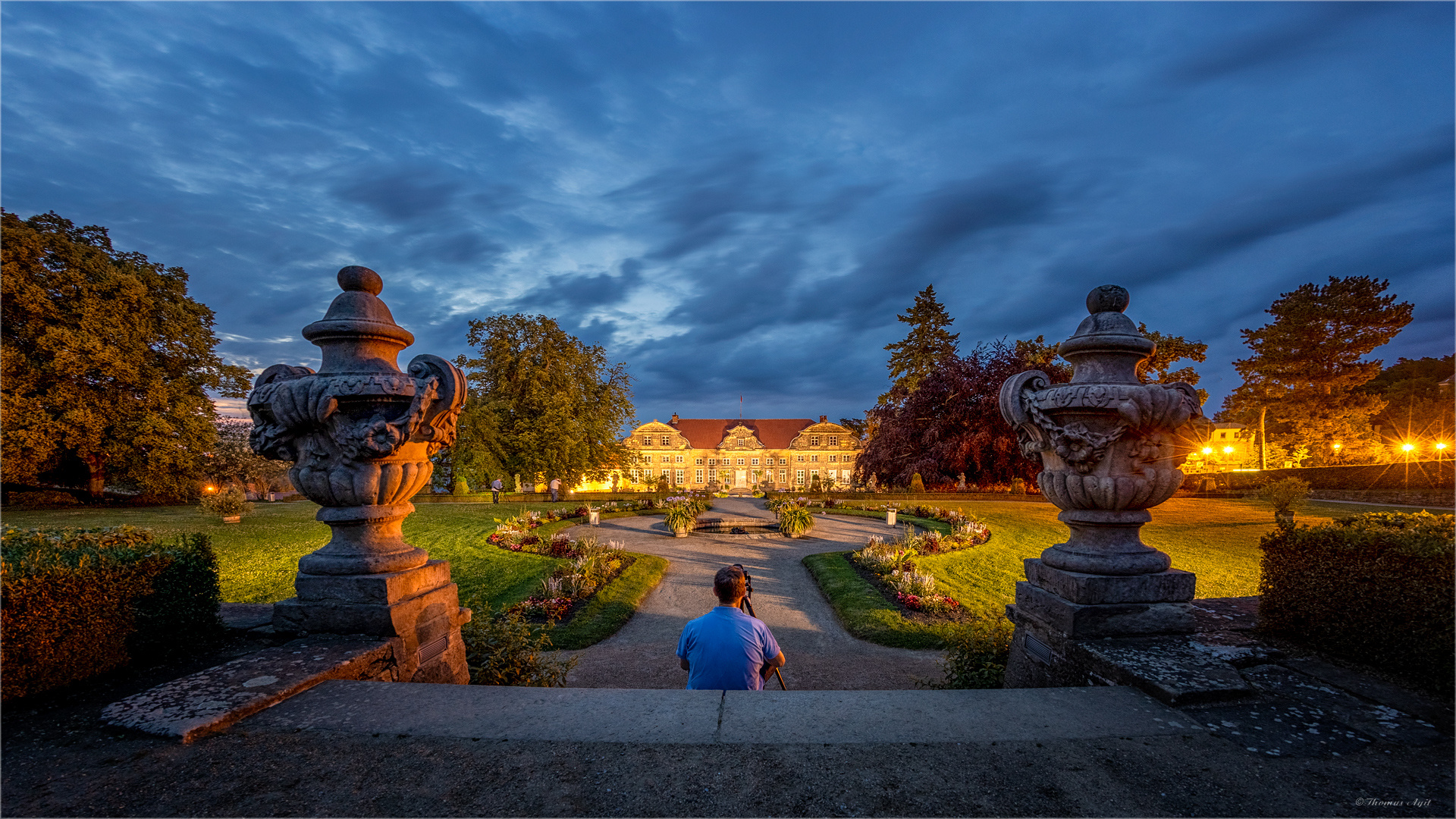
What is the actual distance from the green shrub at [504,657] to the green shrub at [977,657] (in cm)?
287

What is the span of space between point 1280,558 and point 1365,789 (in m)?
2.34

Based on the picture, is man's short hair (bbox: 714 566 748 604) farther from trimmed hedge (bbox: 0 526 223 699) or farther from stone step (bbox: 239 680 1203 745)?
trimmed hedge (bbox: 0 526 223 699)

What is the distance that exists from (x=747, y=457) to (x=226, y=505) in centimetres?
4600

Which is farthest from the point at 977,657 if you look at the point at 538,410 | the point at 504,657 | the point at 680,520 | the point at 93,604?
the point at 538,410

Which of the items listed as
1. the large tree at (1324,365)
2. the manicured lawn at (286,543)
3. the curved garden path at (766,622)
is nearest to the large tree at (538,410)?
the manicured lawn at (286,543)

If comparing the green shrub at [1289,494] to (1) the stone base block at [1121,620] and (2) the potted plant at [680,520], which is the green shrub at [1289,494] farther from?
(2) the potted plant at [680,520]

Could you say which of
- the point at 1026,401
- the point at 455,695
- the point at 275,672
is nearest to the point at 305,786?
the point at 455,695

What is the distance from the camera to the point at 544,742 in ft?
6.83

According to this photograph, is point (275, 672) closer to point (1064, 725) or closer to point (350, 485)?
point (350, 485)

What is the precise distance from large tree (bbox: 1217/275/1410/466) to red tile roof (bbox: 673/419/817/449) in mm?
36086

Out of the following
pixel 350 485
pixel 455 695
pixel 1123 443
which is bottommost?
pixel 455 695

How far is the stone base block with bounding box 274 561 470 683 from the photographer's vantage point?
3236 millimetres

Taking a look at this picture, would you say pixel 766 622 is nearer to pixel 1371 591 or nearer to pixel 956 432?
pixel 1371 591

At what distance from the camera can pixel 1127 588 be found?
325cm
